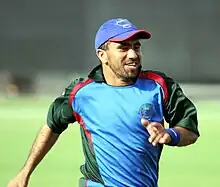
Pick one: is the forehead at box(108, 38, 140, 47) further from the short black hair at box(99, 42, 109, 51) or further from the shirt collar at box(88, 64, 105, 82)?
the shirt collar at box(88, 64, 105, 82)

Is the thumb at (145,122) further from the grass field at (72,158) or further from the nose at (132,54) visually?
the grass field at (72,158)

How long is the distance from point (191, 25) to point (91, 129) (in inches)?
282

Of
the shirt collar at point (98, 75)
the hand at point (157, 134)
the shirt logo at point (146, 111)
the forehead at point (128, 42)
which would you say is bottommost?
the shirt logo at point (146, 111)

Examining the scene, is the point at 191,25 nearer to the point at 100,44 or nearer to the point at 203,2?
the point at 203,2

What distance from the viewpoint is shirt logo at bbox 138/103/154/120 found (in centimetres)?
251

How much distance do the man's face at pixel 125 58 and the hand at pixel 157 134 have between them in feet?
0.94

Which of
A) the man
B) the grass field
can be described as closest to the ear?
the man

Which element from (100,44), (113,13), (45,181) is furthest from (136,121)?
(113,13)

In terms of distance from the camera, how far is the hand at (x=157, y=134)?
7.49ft

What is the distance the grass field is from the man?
2.53 meters

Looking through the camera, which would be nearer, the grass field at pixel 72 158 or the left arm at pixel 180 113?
the left arm at pixel 180 113

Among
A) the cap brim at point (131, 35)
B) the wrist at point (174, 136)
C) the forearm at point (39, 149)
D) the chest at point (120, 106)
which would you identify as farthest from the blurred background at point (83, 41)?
the wrist at point (174, 136)

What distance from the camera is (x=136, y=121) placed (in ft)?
8.36

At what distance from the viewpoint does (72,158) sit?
588 centimetres
